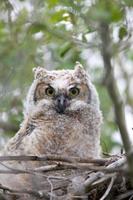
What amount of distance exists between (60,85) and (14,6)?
129 cm

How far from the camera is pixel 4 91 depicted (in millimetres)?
3744

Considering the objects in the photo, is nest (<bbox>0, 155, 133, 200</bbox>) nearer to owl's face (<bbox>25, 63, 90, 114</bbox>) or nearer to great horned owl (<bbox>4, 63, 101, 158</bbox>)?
great horned owl (<bbox>4, 63, 101, 158</bbox>)

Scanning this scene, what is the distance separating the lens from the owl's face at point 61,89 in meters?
5.03

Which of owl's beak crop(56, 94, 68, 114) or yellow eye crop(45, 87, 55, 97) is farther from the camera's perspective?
yellow eye crop(45, 87, 55, 97)

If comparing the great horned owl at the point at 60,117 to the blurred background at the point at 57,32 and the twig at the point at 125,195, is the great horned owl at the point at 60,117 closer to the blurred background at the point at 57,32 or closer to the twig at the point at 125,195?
the blurred background at the point at 57,32

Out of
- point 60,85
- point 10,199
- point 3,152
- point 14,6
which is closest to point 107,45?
point 14,6

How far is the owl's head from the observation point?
505 centimetres

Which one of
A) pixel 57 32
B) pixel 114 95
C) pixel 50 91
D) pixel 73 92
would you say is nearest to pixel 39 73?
pixel 50 91

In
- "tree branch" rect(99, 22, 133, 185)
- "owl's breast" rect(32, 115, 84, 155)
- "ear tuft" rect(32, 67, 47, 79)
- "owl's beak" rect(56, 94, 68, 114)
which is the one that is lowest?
"tree branch" rect(99, 22, 133, 185)

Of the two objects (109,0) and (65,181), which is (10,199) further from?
(109,0)

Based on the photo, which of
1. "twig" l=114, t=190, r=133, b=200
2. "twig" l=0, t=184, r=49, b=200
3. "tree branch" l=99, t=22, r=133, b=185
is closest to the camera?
"tree branch" l=99, t=22, r=133, b=185

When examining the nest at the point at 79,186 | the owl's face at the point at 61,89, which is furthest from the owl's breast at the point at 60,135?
the nest at the point at 79,186

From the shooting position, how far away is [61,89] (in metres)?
5.04

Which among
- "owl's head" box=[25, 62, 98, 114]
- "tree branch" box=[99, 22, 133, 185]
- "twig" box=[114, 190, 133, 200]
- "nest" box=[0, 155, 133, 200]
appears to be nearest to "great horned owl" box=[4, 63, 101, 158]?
"owl's head" box=[25, 62, 98, 114]
